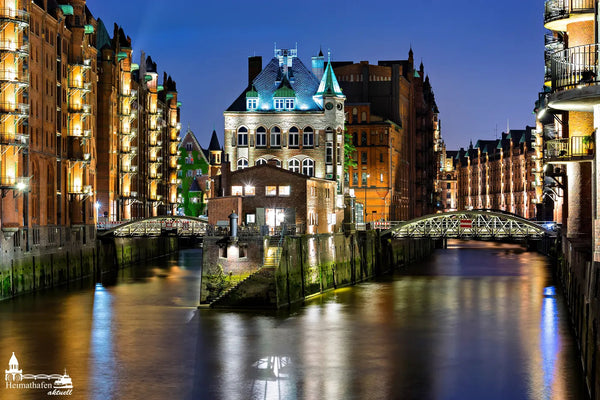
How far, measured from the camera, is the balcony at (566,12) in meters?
41.2

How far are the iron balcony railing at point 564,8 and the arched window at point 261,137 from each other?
4445 cm

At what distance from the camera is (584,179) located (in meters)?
46.8

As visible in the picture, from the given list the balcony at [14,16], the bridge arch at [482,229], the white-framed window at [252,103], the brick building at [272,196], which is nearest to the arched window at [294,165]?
the white-framed window at [252,103]

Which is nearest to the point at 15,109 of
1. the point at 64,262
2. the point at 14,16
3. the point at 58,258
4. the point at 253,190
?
the point at 14,16

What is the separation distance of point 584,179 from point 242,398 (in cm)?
2088

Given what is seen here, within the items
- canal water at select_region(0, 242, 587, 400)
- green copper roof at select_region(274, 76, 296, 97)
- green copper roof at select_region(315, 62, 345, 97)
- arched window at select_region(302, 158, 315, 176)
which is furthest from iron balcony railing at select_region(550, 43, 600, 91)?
green copper roof at select_region(274, 76, 296, 97)

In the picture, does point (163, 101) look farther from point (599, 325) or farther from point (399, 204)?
point (599, 325)

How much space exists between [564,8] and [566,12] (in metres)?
0.26

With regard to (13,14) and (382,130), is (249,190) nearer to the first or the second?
(13,14)

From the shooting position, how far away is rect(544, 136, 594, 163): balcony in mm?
38531

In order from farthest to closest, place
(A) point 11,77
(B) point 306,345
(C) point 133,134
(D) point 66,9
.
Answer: (C) point 133,134
(D) point 66,9
(A) point 11,77
(B) point 306,345

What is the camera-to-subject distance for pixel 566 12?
41812 mm

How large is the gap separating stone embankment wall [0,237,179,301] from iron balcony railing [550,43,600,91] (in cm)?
3692

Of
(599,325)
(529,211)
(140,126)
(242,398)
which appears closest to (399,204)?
(140,126)
